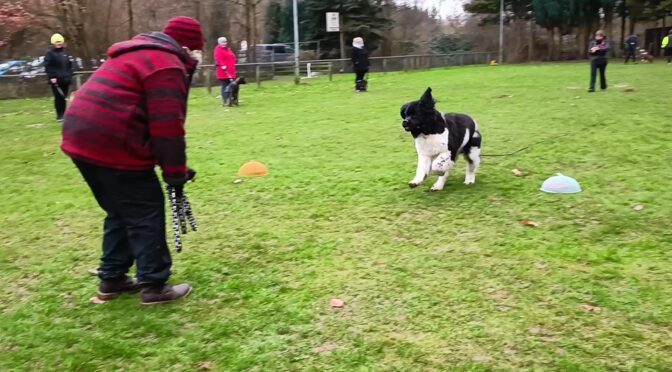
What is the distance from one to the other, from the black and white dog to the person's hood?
2.84 meters

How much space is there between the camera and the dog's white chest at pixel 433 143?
6082mm

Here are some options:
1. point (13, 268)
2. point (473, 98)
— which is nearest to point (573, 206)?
point (13, 268)

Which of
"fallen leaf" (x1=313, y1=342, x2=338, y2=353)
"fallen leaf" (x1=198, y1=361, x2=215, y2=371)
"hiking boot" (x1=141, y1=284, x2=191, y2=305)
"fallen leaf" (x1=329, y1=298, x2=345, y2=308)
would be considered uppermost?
"hiking boot" (x1=141, y1=284, x2=191, y2=305)

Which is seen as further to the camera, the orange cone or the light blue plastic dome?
the orange cone

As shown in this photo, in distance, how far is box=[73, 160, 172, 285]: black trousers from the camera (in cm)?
379

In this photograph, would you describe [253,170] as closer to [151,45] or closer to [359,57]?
[151,45]

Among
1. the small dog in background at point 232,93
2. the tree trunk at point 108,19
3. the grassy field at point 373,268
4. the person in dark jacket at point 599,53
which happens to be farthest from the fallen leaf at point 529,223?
the tree trunk at point 108,19

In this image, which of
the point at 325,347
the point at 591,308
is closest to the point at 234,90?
the point at 325,347

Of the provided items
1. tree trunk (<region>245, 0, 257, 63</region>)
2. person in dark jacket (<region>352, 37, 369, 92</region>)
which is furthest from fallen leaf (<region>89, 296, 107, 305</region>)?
tree trunk (<region>245, 0, 257, 63</region>)

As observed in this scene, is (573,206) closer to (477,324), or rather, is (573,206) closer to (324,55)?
(477,324)

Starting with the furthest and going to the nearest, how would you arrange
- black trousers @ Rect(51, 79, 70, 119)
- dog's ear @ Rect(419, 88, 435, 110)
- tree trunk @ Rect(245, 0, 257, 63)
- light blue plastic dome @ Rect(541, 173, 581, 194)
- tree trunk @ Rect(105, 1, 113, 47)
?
tree trunk @ Rect(245, 0, 257, 63) < tree trunk @ Rect(105, 1, 113, 47) < black trousers @ Rect(51, 79, 70, 119) < light blue plastic dome @ Rect(541, 173, 581, 194) < dog's ear @ Rect(419, 88, 435, 110)

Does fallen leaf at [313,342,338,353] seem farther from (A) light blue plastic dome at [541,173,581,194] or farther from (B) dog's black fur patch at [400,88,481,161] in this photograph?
(A) light blue plastic dome at [541,173,581,194]

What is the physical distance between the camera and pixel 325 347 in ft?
11.3

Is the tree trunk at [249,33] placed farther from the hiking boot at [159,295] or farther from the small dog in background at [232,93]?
the hiking boot at [159,295]
